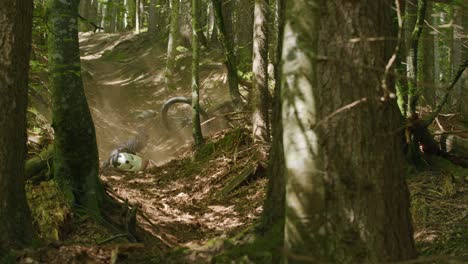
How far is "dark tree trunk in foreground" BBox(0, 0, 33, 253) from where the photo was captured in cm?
499

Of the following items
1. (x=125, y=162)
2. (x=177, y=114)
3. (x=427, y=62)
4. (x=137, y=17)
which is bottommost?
(x=125, y=162)

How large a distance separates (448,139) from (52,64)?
586 centimetres

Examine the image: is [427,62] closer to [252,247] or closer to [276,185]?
[276,185]

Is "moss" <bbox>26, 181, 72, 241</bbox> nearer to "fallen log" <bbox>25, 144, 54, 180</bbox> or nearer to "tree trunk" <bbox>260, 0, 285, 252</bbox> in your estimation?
"fallen log" <bbox>25, 144, 54, 180</bbox>

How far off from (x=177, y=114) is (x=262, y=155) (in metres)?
6.54

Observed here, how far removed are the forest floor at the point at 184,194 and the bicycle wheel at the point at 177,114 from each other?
32cm

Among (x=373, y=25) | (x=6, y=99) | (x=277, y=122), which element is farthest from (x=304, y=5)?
(x=6, y=99)

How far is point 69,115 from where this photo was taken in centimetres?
715

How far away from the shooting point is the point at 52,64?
7.12 meters

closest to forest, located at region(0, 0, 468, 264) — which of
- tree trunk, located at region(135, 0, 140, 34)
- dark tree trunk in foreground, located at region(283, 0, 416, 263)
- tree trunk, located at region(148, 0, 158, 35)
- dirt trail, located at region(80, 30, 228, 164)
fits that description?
dark tree trunk in foreground, located at region(283, 0, 416, 263)

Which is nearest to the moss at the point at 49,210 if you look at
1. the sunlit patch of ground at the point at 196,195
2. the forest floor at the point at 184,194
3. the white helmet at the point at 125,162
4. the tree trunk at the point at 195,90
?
the forest floor at the point at 184,194

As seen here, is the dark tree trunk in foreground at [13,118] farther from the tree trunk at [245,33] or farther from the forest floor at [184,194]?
the tree trunk at [245,33]

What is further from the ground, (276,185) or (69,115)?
(69,115)

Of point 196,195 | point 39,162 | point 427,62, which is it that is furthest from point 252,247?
point 427,62
